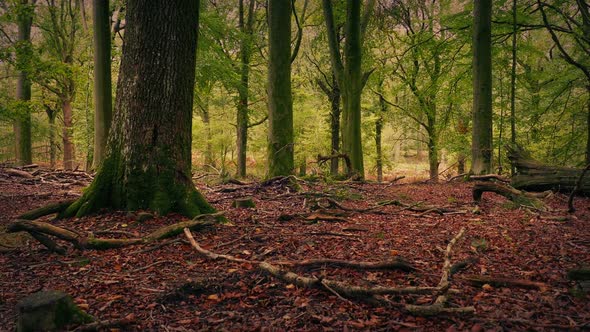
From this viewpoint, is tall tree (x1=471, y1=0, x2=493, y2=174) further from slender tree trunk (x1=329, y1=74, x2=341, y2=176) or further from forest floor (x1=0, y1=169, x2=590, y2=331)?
slender tree trunk (x1=329, y1=74, x2=341, y2=176)

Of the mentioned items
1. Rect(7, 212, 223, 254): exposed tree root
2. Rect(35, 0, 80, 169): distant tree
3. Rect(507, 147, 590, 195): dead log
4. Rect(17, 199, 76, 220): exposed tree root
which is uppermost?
Rect(35, 0, 80, 169): distant tree

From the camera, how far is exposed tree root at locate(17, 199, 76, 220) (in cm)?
479

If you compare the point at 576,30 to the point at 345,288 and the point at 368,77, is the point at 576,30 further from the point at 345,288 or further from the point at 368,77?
the point at 345,288

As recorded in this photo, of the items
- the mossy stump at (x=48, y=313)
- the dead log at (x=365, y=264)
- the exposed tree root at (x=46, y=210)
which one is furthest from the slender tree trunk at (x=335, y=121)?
the mossy stump at (x=48, y=313)

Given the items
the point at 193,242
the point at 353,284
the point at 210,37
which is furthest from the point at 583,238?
the point at 210,37

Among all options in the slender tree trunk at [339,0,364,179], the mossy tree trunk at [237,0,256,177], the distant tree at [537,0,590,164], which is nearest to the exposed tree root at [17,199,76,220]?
the slender tree trunk at [339,0,364,179]

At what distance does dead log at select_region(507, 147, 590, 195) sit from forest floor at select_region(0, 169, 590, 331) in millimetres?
879

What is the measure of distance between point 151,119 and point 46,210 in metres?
1.91

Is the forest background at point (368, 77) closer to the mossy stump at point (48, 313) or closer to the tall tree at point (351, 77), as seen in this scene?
the tall tree at point (351, 77)

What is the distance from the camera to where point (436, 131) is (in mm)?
23000

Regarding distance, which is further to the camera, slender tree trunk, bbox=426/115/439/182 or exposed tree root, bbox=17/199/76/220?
slender tree trunk, bbox=426/115/439/182

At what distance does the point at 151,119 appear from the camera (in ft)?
15.8

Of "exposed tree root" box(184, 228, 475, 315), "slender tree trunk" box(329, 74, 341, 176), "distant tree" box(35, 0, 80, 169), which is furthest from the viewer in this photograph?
"distant tree" box(35, 0, 80, 169)

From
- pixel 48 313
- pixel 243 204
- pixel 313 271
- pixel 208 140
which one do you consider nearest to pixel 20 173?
pixel 243 204
